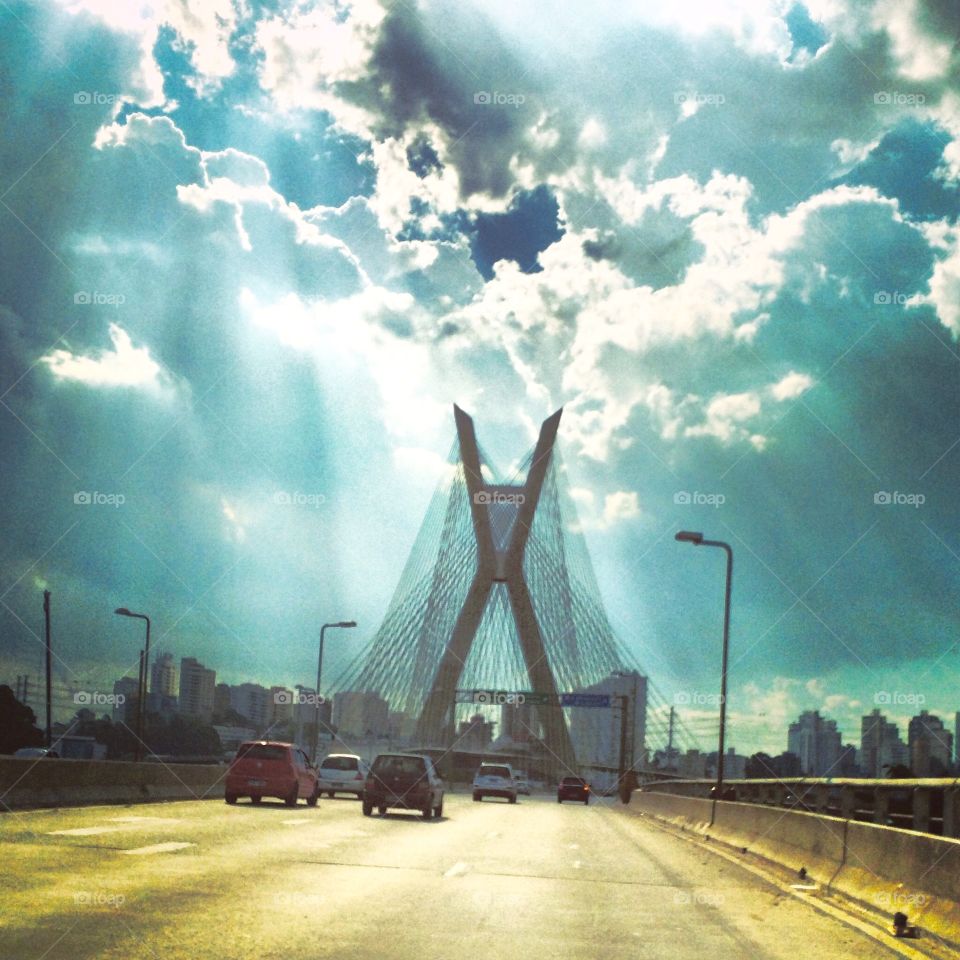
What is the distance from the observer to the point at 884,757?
160ft

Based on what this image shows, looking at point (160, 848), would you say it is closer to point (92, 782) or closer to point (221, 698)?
point (92, 782)

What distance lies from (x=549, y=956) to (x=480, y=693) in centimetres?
6595

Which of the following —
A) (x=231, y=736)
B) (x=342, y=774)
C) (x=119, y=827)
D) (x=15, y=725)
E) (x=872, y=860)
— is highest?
(x=872, y=860)

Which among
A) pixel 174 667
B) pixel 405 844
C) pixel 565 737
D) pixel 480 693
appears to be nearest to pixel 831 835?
pixel 405 844

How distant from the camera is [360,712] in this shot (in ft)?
207

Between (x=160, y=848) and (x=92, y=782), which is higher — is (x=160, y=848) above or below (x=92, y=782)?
above

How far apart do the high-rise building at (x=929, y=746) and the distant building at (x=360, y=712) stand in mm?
26177

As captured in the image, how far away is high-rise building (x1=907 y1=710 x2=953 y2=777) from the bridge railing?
11.5ft

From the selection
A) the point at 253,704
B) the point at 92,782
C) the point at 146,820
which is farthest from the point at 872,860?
the point at 253,704

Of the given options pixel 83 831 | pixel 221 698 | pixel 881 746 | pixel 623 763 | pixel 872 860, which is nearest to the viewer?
pixel 872 860

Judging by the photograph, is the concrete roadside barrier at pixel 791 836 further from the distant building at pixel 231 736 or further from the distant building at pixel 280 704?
the distant building at pixel 231 736

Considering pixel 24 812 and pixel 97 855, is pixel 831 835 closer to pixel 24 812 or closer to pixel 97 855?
pixel 97 855

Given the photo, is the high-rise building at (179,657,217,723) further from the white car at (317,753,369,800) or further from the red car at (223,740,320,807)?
the red car at (223,740,320,807)

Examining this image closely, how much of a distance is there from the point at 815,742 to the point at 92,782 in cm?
4663
